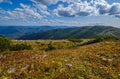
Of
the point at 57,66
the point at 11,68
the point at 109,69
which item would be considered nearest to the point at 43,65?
the point at 57,66

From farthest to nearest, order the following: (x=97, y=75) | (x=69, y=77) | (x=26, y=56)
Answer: (x=26, y=56) → (x=97, y=75) → (x=69, y=77)

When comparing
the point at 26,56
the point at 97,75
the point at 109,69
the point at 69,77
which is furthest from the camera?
the point at 26,56

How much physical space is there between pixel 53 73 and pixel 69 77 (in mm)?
1047

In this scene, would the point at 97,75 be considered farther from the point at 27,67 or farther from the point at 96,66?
the point at 27,67

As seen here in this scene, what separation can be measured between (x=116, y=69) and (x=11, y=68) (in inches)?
290

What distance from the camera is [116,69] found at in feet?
44.5

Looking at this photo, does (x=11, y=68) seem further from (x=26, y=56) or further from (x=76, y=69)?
(x=76, y=69)

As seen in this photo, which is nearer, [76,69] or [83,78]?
[83,78]

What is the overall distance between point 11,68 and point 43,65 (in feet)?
6.96

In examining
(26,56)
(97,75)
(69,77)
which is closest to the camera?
(69,77)

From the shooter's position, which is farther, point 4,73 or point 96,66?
point 96,66

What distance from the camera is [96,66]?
13.5 meters

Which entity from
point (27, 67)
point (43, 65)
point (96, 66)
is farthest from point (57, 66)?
point (96, 66)

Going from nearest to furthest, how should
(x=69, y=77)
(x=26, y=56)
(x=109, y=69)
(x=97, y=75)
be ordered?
(x=69, y=77), (x=97, y=75), (x=109, y=69), (x=26, y=56)
